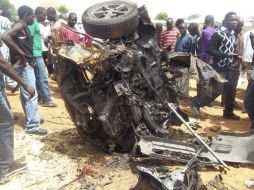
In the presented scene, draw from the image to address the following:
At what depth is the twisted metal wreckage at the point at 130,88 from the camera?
16.5ft

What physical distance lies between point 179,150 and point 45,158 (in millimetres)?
1808

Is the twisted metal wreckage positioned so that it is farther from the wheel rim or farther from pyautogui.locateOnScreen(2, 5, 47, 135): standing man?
pyautogui.locateOnScreen(2, 5, 47, 135): standing man

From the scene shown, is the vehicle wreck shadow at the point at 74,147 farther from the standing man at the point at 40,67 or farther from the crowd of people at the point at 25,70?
the standing man at the point at 40,67

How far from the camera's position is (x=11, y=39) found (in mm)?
5957

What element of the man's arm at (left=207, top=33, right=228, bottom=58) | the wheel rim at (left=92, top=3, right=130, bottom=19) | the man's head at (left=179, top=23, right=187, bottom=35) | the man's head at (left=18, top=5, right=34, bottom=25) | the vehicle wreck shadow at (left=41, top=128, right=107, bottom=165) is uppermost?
the wheel rim at (left=92, top=3, right=130, bottom=19)

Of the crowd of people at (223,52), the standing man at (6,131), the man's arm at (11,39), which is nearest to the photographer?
the standing man at (6,131)

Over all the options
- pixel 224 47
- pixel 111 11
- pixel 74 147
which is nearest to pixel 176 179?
pixel 74 147

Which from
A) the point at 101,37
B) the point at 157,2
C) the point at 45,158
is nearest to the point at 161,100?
the point at 101,37

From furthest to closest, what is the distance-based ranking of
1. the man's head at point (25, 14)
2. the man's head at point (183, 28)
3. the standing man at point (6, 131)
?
the man's head at point (183, 28), the man's head at point (25, 14), the standing man at point (6, 131)

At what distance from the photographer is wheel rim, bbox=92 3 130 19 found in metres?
5.46

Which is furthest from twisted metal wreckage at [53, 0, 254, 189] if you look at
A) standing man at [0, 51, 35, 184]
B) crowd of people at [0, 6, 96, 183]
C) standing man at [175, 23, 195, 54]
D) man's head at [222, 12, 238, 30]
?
standing man at [175, 23, 195, 54]

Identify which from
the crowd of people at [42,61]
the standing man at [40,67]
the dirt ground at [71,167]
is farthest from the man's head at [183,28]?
the dirt ground at [71,167]

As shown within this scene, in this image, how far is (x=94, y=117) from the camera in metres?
5.52

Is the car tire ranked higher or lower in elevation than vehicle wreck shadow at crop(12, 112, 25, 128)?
higher
